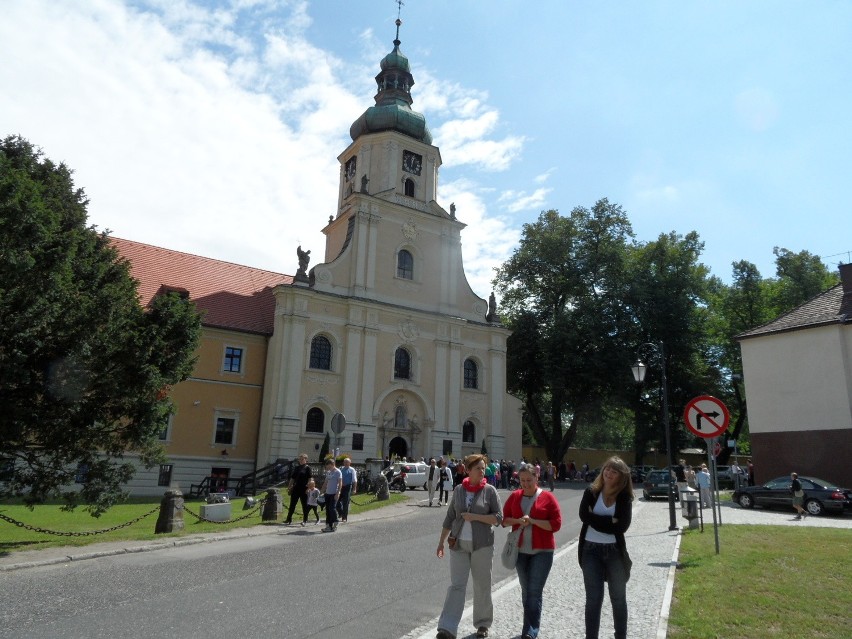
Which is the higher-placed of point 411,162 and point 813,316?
point 411,162

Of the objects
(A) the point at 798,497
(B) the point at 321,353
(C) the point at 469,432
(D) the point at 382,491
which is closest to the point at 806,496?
(A) the point at 798,497

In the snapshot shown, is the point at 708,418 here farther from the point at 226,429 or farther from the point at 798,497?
the point at 226,429

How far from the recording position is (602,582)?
5.58 metres

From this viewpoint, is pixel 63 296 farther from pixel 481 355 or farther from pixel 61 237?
pixel 481 355

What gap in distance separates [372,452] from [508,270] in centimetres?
1902

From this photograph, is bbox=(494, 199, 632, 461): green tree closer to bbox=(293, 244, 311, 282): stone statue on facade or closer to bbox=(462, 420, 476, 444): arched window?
bbox=(462, 420, 476, 444): arched window

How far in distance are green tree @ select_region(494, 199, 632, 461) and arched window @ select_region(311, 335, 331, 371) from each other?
14663 millimetres

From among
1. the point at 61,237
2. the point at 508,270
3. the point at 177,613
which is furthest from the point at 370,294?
the point at 177,613

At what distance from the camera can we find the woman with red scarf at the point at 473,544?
6043 mm

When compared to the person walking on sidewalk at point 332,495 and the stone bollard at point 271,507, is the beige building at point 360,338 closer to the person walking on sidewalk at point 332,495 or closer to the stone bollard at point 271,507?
the stone bollard at point 271,507

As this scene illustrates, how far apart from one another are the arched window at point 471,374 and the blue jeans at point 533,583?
31467mm

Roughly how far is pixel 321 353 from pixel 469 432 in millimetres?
10173

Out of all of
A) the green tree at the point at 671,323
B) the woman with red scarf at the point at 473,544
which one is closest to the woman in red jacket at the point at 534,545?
the woman with red scarf at the point at 473,544

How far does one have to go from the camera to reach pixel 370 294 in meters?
34.7
